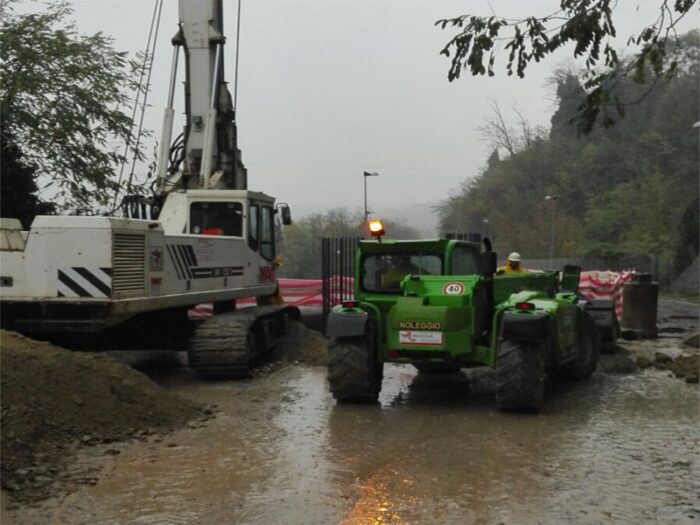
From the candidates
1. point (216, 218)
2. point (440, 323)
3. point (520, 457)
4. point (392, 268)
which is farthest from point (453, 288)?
point (216, 218)

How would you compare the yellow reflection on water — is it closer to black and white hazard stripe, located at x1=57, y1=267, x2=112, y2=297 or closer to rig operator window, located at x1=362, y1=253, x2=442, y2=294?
rig operator window, located at x1=362, y1=253, x2=442, y2=294

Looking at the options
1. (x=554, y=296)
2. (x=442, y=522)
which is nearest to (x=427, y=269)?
(x=554, y=296)

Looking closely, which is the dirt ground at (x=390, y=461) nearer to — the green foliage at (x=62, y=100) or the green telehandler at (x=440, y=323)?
the green telehandler at (x=440, y=323)

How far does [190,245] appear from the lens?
11.8 meters

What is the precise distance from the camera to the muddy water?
6.13 m

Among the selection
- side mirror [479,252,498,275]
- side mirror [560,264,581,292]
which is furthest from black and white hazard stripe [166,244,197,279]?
side mirror [560,264,581,292]

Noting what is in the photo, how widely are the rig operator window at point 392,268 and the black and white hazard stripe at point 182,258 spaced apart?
2410mm

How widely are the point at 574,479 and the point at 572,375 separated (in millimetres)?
5416

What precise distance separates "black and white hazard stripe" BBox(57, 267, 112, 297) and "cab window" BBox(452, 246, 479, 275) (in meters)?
4.04

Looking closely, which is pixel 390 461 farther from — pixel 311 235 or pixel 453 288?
A: pixel 311 235

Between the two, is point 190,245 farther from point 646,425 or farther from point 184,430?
point 646,425

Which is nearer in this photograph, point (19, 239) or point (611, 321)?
point (19, 239)

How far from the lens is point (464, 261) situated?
11.3 meters

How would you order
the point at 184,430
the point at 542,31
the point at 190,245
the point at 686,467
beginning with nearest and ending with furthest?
the point at 542,31, the point at 686,467, the point at 184,430, the point at 190,245
